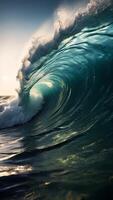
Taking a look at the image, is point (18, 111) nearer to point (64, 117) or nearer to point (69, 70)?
point (69, 70)

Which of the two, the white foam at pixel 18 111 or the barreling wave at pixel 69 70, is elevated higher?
the barreling wave at pixel 69 70

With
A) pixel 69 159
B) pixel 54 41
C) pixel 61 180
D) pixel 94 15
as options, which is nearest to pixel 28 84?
pixel 54 41

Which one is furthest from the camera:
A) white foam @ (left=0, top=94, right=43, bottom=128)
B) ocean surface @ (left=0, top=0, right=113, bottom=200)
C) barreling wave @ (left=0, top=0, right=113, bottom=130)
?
white foam @ (left=0, top=94, right=43, bottom=128)

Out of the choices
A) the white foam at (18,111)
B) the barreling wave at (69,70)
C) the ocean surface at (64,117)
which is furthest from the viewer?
the white foam at (18,111)

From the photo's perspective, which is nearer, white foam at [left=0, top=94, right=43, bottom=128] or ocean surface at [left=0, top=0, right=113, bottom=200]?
ocean surface at [left=0, top=0, right=113, bottom=200]

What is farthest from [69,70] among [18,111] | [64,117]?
[64,117]

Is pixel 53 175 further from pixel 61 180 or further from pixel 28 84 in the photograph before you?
pixel 28 84

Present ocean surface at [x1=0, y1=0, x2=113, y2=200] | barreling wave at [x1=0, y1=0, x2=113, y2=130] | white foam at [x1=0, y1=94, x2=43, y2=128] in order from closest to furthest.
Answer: ocean surface at [x1=0, y1=0, x2=113, y2=200] → barreling wave at [x1=0, y1=0, x2=113, y2=130] → white foam at [x1=0, y1=94, x2=43, y2=128]

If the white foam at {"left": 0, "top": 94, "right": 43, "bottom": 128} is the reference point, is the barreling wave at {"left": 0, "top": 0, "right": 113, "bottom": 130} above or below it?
above
